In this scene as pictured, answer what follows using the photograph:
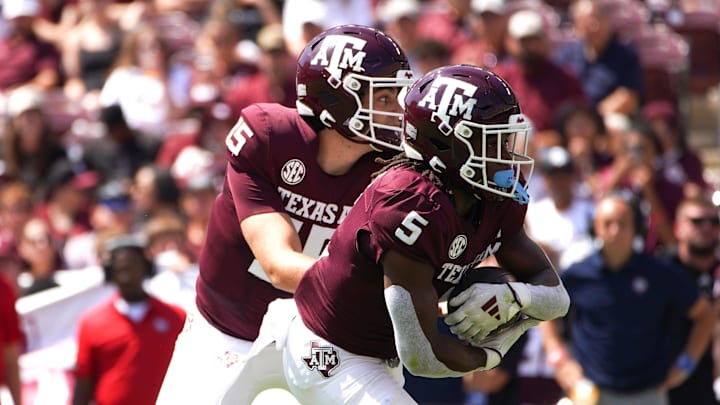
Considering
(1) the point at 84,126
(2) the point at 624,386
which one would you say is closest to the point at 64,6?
(1) the point at 84,126

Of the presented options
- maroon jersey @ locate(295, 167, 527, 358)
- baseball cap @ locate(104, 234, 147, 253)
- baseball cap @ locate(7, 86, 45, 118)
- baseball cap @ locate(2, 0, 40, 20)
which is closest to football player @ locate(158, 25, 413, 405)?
maroon jersey @ locate(295, 167, 527, 358)

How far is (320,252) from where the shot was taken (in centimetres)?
492

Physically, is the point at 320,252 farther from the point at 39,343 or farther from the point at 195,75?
the point at 195,75

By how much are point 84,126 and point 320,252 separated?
6.56 m

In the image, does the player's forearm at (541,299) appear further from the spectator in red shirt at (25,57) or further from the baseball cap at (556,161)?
the spectator in red shirt at (25,57)

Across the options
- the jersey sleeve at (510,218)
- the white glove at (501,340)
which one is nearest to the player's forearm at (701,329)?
the white glove at (501,340)

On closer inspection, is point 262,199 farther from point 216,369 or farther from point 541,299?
point 541,299

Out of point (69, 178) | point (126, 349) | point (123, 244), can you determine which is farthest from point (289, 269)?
point (69, 178)

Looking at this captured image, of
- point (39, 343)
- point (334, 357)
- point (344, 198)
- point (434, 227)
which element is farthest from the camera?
point (39, 343)

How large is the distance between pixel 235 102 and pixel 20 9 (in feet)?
9.29

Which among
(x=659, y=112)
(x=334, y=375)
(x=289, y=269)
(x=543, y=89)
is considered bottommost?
(x=659, y=112)

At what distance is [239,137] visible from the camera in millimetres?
4773

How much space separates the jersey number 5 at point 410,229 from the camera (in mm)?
3873

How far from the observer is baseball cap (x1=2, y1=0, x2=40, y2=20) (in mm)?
11969
